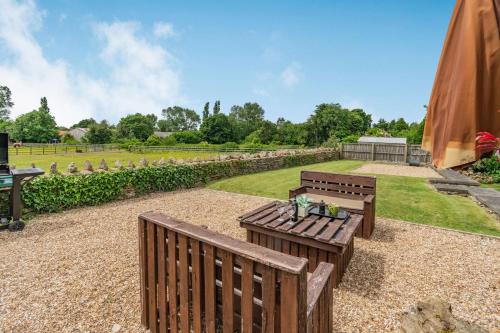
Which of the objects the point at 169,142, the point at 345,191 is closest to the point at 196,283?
the point at 345,191

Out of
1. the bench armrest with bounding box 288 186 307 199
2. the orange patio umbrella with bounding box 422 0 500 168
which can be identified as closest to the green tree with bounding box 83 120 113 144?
the bench armrest with bounding box 288 186 307 199

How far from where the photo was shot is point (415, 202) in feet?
23.1

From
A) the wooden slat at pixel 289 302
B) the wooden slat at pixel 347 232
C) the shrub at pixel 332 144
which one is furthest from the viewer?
the shrub at pixel 332 144

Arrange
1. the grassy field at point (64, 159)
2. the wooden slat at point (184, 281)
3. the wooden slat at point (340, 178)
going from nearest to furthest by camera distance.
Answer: the wooden slat at point (184, 281)
the wooden slat at point (340, 178)
the grassy field at point (64, 159)

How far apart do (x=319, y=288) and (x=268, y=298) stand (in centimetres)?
69

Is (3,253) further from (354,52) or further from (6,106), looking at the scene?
(6,106)

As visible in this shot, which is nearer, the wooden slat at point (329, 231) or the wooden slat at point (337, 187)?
the wooden slat at point (329, 231)

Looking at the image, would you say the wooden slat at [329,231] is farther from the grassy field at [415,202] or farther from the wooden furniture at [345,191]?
the grassy field at [415,202]

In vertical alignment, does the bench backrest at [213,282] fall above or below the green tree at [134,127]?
below

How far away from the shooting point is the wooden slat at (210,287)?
61.5 inches

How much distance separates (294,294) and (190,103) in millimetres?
90064

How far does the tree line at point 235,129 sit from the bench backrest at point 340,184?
67.7 ft

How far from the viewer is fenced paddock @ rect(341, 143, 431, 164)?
18.8m

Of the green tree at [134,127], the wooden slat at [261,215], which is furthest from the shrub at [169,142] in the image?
the wooden slat at [261,215]
